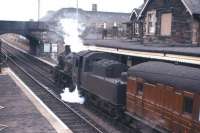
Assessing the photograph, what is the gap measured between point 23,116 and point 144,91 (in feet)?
19.5

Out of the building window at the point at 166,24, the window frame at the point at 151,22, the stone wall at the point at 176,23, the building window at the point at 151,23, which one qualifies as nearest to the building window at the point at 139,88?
the stone wall at the point at 176,23

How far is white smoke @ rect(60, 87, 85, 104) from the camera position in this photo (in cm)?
2145

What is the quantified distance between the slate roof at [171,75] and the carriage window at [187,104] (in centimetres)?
29

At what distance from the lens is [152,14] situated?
2717 centimetres

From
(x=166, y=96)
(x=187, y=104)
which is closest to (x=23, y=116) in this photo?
(x=166, y=96)

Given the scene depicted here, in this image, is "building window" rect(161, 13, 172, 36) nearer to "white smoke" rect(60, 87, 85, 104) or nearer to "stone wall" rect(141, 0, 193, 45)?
"stone wall" rect(141, 0, 193, 45)

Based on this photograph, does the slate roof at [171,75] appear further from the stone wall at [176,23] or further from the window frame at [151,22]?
the window frame at [151,22]

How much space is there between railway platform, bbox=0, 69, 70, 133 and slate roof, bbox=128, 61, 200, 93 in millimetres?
3768

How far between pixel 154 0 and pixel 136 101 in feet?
47.4

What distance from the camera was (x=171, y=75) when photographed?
38.3 feet

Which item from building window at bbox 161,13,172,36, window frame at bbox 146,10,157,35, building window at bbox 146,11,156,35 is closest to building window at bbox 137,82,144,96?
building window at bbox 161,13,172,36

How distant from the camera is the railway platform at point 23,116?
14578 mm

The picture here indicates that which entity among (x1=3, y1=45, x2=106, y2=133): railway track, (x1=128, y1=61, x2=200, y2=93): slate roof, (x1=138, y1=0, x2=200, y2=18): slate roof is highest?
(x1=138, y1=0, x2=200, y2=18): slate roof

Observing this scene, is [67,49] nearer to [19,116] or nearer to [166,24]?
[166,24]
